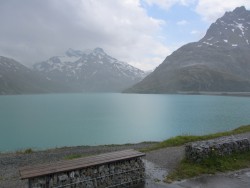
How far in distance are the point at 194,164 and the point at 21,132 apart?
191 feet

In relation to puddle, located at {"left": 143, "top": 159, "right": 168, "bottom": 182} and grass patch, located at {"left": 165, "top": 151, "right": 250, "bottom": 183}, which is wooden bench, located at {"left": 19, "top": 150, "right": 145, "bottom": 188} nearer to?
puddle, located at {"left": 143, "top": 159, "right": 168, "bottom": 182}

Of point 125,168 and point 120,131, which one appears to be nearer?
point 125,168

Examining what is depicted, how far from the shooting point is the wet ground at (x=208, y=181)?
14.5 m

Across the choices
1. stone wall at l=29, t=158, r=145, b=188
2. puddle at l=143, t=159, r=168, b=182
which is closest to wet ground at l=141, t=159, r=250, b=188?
puddle at l=143, t=159, r=168, b=182

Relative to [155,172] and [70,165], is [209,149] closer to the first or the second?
[155,172]

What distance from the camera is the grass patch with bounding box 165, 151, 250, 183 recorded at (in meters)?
16.2

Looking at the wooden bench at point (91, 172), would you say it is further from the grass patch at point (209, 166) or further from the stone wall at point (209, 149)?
the stone wall at point (209, 149)

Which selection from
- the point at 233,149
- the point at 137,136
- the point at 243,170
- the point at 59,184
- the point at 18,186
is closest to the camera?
the point at 59,184

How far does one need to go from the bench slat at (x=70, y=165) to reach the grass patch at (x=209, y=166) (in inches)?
109

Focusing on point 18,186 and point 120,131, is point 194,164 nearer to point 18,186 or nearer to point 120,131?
point 18,186

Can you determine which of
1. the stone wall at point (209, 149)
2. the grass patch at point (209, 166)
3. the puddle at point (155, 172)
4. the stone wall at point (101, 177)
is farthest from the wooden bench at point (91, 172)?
the stone wall at point (209, 149)

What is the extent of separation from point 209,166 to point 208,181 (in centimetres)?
205

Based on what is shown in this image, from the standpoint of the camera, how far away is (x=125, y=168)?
14.8 m

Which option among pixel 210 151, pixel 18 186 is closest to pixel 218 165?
pixel 210 151
